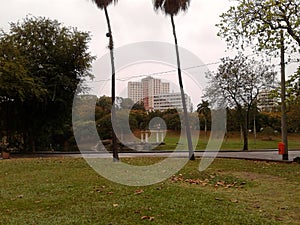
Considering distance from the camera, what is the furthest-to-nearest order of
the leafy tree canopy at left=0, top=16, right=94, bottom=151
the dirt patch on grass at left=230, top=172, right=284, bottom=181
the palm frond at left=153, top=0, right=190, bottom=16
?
the leafy tree canopy at left=0, top=16, right=94, bottom=151
the palm frond at left=153, top=0, right=190, bottom=16
the dirt patch on grass at left=230, top=172, right=284, bottom=181

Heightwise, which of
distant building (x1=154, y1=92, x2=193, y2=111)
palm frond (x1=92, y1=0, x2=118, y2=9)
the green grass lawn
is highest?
palm frond (x1=92, y1=0, x2=118, y2=9)

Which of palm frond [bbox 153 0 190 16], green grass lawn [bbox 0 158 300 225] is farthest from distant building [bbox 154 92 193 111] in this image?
green grass lawn [bbox 0 158 300 225]

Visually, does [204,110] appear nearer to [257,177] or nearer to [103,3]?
[103,3]

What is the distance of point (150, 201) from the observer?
21.1ft

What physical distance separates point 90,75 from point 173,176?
62.8 ft

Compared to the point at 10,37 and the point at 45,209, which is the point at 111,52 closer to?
the point at 45,209

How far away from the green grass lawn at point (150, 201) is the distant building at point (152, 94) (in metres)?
3.76

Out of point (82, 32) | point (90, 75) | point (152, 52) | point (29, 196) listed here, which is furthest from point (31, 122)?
point (29, 196)

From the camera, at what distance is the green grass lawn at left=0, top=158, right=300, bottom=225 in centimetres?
532

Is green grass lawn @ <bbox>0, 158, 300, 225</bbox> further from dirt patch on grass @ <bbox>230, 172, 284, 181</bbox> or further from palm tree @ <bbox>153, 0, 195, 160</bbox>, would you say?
palm tree @ <bbox>153, 0, 195, 160</bbox>

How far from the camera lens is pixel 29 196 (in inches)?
285

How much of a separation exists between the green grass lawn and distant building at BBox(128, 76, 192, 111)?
3.76m

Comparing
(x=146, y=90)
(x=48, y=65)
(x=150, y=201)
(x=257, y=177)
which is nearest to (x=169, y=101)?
(x=146, y=90)

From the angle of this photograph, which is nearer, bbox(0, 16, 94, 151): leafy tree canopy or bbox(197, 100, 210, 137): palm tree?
bbox(197, 100, 210, 137): palm tree
